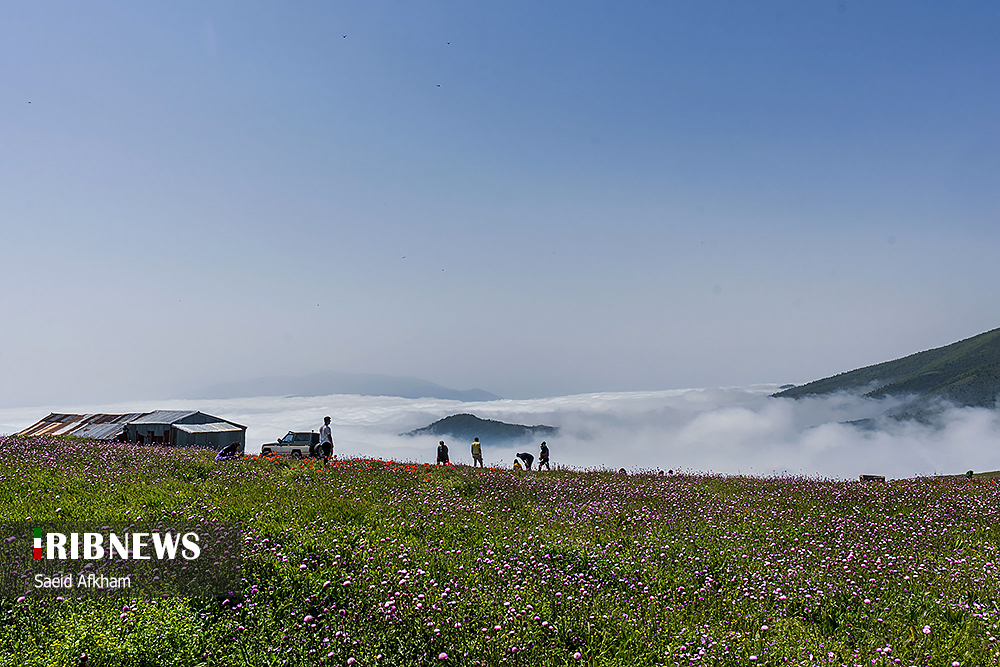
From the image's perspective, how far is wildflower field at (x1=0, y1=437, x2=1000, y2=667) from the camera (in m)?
7.49

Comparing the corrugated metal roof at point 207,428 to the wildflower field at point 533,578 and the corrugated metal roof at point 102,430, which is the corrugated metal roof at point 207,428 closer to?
the corrugated metal roof at point 102,430

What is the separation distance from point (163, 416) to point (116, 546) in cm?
3946

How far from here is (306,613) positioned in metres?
8.38

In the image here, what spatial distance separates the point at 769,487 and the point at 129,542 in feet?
49.8

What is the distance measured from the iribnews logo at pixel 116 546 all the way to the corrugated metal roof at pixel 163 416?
36.4 m

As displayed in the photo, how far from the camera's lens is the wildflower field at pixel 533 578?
24.6 ft

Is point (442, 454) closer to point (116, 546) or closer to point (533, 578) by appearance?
point (533, 578)

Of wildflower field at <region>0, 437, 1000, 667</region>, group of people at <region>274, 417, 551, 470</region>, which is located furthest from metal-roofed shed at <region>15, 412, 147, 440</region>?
wildflower field at <region>0, 437, 1000, 667</region>

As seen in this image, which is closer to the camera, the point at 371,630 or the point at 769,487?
the point at 371,630

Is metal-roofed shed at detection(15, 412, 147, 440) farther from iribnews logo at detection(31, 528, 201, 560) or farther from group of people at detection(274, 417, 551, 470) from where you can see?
iribnews logo at detection(31, 528, 201, 560)

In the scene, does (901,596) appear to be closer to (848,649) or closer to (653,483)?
(848,649)

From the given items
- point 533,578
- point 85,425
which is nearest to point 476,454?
point 533,578

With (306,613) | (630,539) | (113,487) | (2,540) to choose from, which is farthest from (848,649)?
(113,487)

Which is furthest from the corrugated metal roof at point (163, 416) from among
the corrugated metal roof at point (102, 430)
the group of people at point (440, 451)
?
the group of people at point (440, 451)
